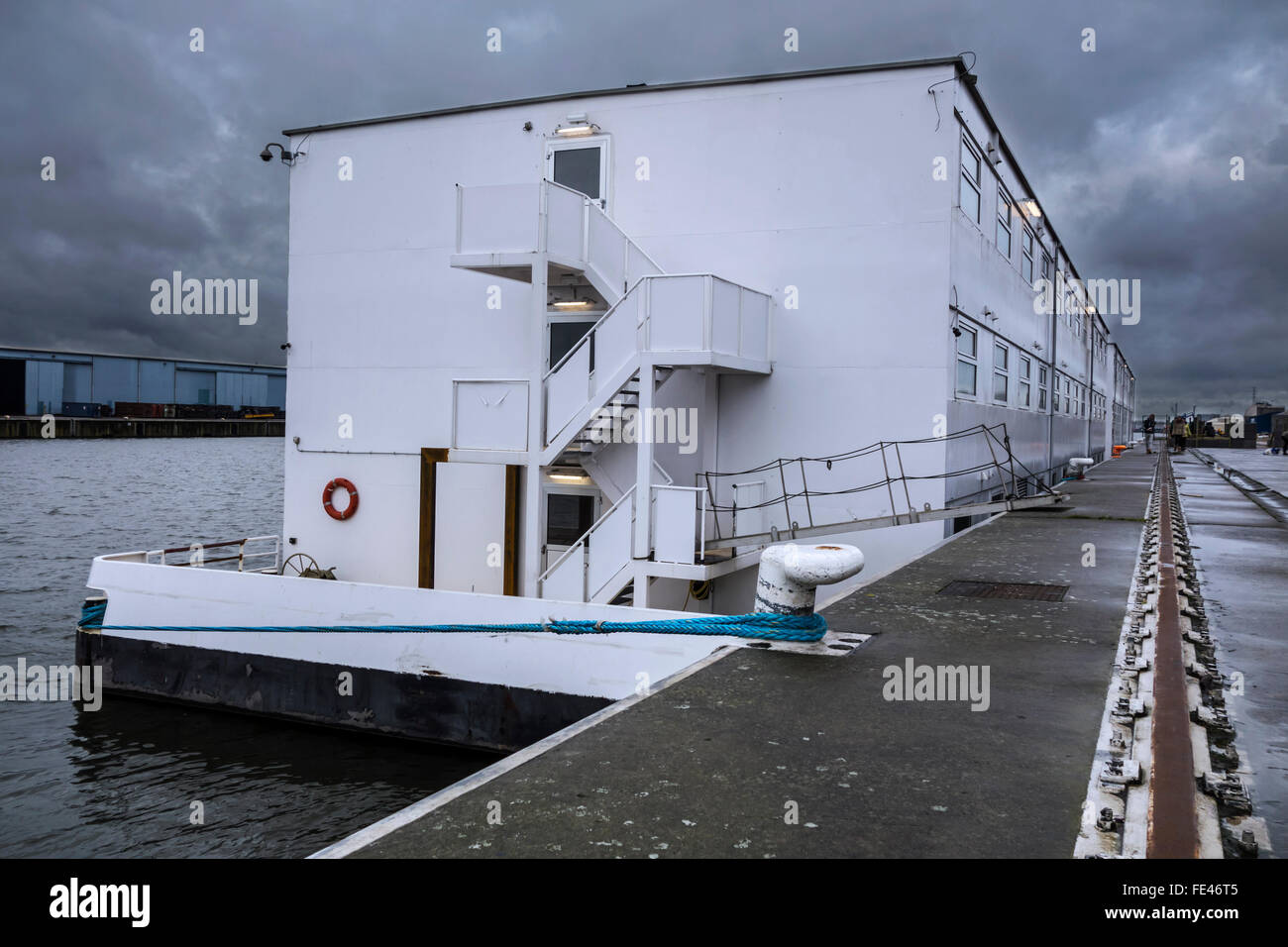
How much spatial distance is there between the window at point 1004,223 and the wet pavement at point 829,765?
15019 mm

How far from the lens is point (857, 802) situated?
419 cm

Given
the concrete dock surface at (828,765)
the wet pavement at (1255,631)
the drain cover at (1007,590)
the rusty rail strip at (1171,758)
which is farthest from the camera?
the drain cover at (1007,590)

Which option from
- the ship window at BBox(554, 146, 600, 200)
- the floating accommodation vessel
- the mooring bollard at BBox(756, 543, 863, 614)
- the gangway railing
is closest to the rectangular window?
the floating accommodation vessel

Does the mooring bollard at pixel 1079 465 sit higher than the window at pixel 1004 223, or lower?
lower

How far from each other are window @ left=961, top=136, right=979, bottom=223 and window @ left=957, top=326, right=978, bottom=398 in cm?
224

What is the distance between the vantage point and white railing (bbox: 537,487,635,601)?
43.4 ft

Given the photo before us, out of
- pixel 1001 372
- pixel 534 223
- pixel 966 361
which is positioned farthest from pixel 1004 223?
pixel 534 223

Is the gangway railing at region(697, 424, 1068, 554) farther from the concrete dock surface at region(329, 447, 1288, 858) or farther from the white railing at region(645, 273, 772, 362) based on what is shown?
the concrete dock surface at region(329, 447, 1288, 858)

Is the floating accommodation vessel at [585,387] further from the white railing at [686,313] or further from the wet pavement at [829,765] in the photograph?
the wet pavement at [829,765]

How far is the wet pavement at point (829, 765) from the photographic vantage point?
149 inches

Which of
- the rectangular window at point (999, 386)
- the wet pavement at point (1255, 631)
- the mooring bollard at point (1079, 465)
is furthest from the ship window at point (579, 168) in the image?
the mooring bollard at point (1079, 465)

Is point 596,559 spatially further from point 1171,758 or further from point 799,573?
point 1171,758

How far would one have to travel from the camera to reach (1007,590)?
9453mm
